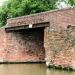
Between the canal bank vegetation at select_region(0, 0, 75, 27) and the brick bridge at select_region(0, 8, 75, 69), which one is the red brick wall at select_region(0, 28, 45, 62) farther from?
the canal bank vegetation at select_region(0, 0, 75, 27)

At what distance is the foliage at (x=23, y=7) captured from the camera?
37.4 m

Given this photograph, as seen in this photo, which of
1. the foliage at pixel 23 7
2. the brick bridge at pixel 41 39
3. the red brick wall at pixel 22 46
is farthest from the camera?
the foliage at pixel 23 7

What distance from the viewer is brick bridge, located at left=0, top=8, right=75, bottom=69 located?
21.2 m

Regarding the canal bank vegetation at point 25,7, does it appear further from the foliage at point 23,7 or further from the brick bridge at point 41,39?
the brick bridge at point 41,39

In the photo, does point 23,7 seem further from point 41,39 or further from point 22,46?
point 22,46

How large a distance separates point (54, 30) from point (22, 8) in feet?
53.5

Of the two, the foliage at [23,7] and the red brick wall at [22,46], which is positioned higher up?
the foliage at [23,7]

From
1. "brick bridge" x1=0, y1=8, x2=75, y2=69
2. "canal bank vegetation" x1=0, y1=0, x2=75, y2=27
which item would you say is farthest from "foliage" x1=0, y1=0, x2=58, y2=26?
"brick bridge" x1=0, y1=8, x2=75, y2=69

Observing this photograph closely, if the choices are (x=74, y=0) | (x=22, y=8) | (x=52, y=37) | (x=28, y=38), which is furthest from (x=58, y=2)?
(x=52, y=37)

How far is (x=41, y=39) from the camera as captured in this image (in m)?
29.0

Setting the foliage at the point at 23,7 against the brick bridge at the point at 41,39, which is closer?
the brick bridge at the point at 41,39

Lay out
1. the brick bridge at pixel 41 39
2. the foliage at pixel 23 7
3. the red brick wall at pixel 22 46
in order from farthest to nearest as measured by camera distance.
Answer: the foliage at pixel 23 7 → the red brick wall at pixel 22 46 → the brick bridge at pixel 41 39

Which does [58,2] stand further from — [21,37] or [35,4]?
[21,37]

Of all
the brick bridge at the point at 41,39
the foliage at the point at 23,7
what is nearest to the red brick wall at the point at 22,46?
the brick bridge at the point at 41,39
